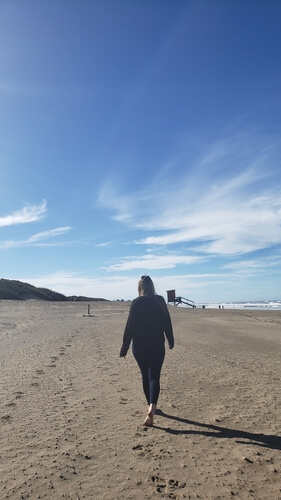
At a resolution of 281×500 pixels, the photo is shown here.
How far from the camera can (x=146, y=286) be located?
234 inches

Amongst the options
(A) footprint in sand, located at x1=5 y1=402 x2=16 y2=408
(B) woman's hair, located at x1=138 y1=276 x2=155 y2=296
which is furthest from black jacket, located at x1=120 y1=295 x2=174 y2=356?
(A) footprint in sand, located at x1=5 y1=402 x2=16 y2=408

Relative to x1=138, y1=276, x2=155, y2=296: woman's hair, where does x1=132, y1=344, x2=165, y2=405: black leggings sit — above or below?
below

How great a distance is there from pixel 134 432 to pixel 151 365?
941 mm

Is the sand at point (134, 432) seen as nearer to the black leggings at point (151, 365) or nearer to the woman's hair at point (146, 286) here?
A: the black leggings at point (151, 365)

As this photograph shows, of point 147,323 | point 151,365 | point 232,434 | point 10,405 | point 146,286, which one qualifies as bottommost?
point 232,434

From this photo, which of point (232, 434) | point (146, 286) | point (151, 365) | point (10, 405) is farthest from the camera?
point (10, 405)

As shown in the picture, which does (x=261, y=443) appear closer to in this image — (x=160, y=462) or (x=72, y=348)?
(x=160, y=462)

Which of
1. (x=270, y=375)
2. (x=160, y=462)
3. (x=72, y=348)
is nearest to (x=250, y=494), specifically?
(x=160, y=462)

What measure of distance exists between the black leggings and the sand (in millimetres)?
466

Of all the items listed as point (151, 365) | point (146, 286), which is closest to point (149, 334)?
point (151, 365)

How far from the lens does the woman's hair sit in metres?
5.92

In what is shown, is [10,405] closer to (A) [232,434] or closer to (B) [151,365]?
(B) [151,365]

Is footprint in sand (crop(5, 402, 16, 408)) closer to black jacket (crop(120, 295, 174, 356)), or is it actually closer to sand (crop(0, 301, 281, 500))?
sand (crop(0, 301, 281, 500))

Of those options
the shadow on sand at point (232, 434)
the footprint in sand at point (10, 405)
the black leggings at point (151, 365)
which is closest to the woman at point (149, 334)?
the black leggings at point (151, 365)
